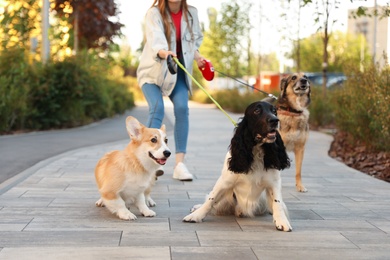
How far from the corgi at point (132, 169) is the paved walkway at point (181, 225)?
19 cm

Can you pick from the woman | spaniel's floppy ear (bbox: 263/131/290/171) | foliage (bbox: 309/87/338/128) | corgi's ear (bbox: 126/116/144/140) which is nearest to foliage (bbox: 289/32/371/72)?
foliage (bbox: 309/87/338/128)

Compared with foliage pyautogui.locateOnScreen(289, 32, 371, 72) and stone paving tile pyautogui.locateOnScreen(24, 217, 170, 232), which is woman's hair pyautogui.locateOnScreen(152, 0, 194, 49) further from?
foliage pyautogui.locateOnScreen(289, 32, 371, 72)

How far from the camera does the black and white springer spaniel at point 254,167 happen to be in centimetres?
501

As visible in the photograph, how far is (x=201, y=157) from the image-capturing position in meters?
10.6

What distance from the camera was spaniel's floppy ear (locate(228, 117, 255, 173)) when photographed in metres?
5.07

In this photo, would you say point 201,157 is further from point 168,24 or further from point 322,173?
point 168,24

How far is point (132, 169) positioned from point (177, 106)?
2.49m

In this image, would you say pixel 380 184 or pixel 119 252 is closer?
pixel 119 252

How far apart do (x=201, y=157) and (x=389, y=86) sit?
3317mm

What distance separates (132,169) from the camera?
5.27 meters

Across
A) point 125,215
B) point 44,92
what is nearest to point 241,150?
point 125,215

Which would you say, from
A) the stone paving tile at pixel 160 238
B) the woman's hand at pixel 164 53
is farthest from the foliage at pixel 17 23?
the stone paving tile at pixel 160 238

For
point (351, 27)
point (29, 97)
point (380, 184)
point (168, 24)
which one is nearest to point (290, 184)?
point (380, 184)

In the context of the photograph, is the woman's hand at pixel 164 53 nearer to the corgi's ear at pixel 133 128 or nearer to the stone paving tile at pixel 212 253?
the corgi's ear at pixel 133 128
